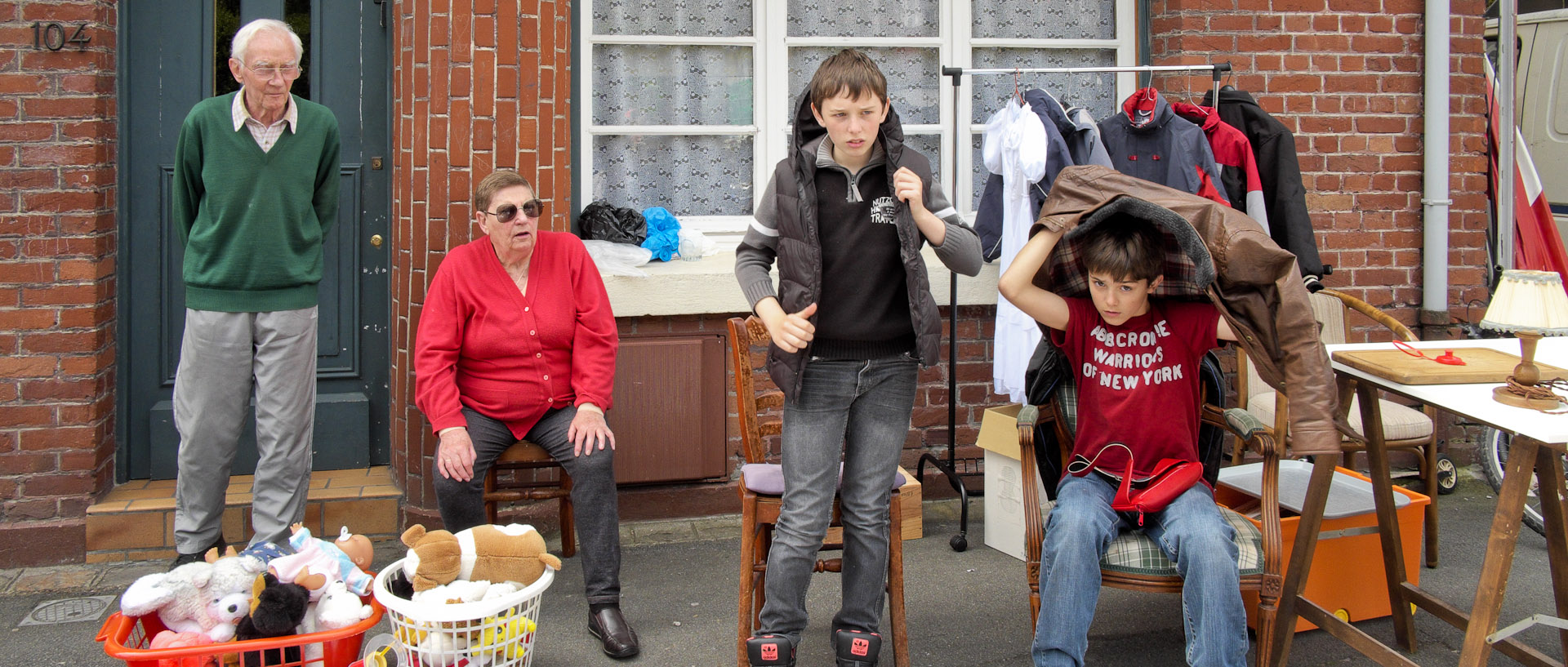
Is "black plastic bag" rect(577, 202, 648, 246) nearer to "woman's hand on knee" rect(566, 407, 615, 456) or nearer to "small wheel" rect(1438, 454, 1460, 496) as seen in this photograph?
"woman's hand on knee" rect(566, 407, 615, 456)

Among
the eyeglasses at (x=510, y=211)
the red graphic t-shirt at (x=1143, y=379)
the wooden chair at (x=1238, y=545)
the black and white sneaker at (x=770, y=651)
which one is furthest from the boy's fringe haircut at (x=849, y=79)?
the black and white sneaker at (x=770, y=651)

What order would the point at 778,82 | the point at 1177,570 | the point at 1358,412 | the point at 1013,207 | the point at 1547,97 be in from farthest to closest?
the point at 1547,97
the point at 778,82
the point at 1013,207
the point at 1358,412
the point at 1177,570

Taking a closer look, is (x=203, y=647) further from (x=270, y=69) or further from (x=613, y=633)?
(x=270, y=69)

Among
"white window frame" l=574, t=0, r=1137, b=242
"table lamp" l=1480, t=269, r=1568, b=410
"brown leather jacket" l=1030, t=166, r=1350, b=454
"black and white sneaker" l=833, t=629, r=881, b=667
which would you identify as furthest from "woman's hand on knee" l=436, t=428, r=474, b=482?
"table lamp" l=1480, t=269, r=1568, b=410

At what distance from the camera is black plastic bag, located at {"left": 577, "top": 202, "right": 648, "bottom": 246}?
4.85 meters

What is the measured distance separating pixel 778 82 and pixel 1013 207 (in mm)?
1221

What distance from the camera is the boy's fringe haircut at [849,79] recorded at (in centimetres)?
291

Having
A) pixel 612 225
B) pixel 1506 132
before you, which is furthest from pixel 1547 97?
pixel 612 225

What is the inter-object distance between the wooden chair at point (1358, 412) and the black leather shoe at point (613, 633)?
92.6 inches

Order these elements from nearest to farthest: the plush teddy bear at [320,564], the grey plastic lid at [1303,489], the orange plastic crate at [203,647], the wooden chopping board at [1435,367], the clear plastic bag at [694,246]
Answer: the orange plastic crate at [203,647] → the plush teddy bear at [320,564] → the wooden chopping board at [1435,367] → the grey plastic lid at [1303,489] → the clear plastic bag at [694,246]

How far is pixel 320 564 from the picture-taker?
2.91 m

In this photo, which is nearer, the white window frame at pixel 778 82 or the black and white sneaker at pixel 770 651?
the black and white sneaker at pixel 770 651

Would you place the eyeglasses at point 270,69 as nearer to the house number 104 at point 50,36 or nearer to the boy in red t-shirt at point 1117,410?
the house number 104 at point 50,36

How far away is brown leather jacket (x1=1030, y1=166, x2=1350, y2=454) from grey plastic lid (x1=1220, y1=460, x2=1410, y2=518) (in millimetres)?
562
